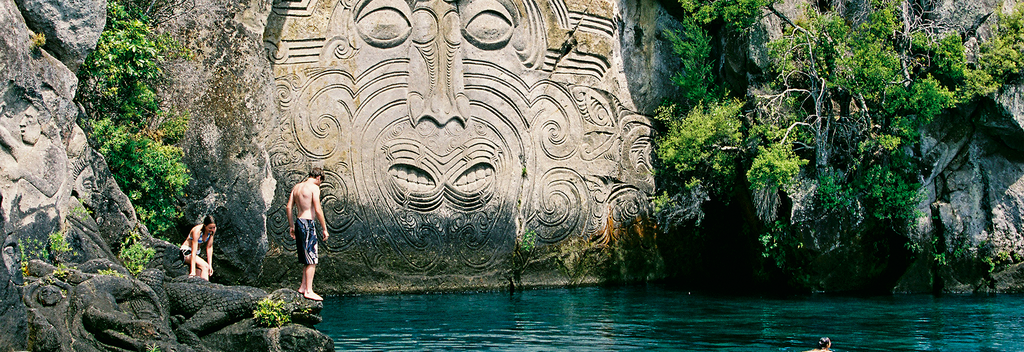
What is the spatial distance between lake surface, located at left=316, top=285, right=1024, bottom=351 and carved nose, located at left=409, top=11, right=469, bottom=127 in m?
2.83

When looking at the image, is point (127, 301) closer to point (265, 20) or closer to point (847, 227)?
point (265, 20)

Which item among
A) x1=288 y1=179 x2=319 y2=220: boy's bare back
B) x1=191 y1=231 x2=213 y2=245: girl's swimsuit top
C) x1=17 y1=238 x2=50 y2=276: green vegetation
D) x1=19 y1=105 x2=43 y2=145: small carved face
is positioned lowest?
x1=17 y1=238 x2=50 y2=276: green vegetation

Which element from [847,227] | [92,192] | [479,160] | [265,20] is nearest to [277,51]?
[265,20]

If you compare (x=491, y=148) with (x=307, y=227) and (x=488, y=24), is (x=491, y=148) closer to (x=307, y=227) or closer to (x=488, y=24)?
(x=488, y=24)

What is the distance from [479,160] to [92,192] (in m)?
6.38

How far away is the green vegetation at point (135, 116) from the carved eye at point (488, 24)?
4712mm

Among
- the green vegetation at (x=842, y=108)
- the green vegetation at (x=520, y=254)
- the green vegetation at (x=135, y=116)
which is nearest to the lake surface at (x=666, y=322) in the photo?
the green vegetation at (x=520, y=254)

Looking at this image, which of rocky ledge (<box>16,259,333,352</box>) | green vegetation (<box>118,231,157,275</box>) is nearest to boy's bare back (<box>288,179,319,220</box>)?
rocky ledge (<box>16,259,333,352</box>)

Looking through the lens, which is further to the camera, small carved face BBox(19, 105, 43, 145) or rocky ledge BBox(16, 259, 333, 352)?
small carved face BBox(19, 105, 43, 145)

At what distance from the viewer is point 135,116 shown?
11.7 meters

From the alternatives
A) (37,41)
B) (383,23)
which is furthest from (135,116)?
(383,23)

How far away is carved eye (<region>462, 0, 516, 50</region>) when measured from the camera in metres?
15.0

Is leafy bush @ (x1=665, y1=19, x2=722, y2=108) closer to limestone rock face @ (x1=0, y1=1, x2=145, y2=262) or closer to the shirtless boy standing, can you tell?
the shirtless boy standing

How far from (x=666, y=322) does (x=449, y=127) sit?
5.14 m
